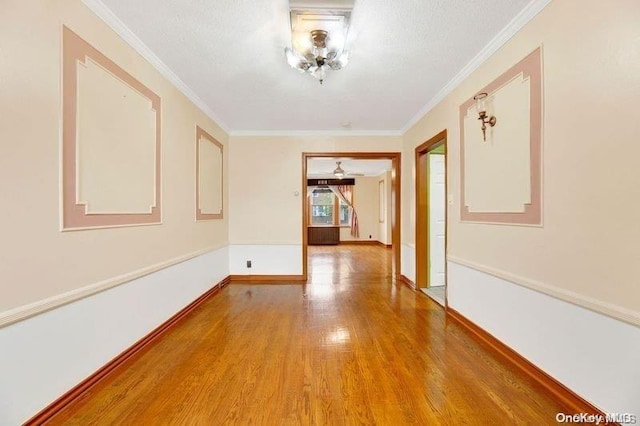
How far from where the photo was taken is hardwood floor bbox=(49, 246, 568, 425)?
1562mm

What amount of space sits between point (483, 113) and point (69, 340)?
10.8ft

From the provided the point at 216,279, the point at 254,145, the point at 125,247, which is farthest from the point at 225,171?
the point at 125,247

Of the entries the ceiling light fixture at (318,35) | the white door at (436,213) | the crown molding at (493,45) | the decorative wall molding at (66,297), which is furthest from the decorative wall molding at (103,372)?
the crown molding at (493,45)

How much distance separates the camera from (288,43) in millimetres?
2252

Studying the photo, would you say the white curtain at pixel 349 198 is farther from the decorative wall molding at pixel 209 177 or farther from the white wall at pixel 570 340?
the white wall at pixel 570 340

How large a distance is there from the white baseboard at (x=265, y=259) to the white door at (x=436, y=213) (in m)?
2.06

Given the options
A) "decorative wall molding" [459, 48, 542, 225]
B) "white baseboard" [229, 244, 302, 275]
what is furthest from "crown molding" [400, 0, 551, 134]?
"white baseboard" [229, 244, 302, 275]

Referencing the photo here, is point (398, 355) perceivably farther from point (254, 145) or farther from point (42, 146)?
point (254, 145)

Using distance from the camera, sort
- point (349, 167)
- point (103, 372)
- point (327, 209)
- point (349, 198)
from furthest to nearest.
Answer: point (327, 209)
point (349, 198)
point (349, 167)
point (103, 372)

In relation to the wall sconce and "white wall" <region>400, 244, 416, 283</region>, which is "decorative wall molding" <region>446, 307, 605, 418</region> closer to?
"white wall" <region>400, 244, 416, 283</region>

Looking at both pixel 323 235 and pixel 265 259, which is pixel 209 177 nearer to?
pixel 265 259

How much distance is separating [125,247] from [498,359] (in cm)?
294

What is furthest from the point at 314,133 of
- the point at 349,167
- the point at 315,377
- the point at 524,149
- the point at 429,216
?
the point at 349,167

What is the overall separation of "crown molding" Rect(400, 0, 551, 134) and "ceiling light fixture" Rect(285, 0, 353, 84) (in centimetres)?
117
